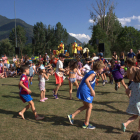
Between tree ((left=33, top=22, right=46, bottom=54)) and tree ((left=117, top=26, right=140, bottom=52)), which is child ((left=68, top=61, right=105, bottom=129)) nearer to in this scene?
tree ((left=117, top=26, right=140, bottom=52))

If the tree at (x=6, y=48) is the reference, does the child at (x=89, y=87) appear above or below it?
below

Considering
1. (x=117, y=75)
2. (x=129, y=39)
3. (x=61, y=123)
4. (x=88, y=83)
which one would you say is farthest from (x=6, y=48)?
(x=88, y=83)

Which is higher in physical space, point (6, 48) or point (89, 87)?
point (6, 48)

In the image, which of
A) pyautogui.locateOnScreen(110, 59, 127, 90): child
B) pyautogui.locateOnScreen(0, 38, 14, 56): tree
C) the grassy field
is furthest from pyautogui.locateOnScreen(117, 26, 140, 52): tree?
pyautogui.locateOnScreen(0, 38, 14, 56): tree

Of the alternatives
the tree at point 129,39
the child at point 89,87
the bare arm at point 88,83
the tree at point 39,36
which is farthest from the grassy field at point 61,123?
the tree at point 39,36

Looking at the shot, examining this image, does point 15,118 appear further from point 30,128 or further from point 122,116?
point 122,116

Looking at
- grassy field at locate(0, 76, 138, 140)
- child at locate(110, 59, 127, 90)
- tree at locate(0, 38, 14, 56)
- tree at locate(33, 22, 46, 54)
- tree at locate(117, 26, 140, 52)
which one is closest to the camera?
grassy field at locate(0, 76, 138, 140)

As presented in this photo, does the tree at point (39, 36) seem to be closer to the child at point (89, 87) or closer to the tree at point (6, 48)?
the tree at point (6, 48)

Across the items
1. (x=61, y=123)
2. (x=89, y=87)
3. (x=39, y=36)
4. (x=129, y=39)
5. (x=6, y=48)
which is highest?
(x=39, y=36)

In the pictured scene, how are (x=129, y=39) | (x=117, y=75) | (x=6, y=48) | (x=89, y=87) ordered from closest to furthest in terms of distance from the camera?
(x=89, y=87)
(x=117, y=75)
(x=129, y=39)
(x=6, y=48)

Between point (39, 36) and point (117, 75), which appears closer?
point (117, 75)

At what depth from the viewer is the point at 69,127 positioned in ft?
12.0

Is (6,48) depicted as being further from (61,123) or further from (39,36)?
(61,123)

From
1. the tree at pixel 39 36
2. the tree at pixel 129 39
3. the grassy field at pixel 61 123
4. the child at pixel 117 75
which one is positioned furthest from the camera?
the tree at pixel 39 36
